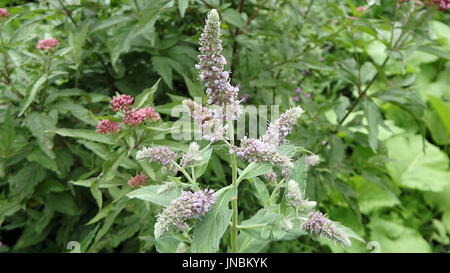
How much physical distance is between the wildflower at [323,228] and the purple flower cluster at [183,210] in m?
0.28

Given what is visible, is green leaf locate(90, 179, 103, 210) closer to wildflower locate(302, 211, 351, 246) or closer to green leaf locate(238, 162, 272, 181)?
green leaf locate(238, 162, 272, 181)

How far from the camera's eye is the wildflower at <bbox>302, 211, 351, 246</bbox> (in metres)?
1.08

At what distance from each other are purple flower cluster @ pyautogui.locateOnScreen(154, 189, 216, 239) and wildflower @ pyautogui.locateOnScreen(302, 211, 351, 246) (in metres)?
0.28

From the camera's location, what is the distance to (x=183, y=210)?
1.06 meters

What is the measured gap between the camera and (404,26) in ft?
6.74

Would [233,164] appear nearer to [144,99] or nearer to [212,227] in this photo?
[212,227]

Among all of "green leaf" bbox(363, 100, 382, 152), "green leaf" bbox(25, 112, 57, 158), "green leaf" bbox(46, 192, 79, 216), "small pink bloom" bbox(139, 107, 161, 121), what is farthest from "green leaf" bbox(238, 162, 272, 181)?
"green leaf" bbox(46, 192, 79, 216)

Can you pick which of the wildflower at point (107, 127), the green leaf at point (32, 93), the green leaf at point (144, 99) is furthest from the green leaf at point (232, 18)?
the green leaf at point (32, 93)

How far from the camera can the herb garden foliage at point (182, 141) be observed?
1194 mm

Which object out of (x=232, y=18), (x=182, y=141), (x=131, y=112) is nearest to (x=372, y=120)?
(x=232, y=18)

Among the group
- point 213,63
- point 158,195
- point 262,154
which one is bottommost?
point 158,195

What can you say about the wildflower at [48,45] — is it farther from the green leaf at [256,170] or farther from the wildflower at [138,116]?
the green leaf at [256,170]

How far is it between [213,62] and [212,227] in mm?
448
